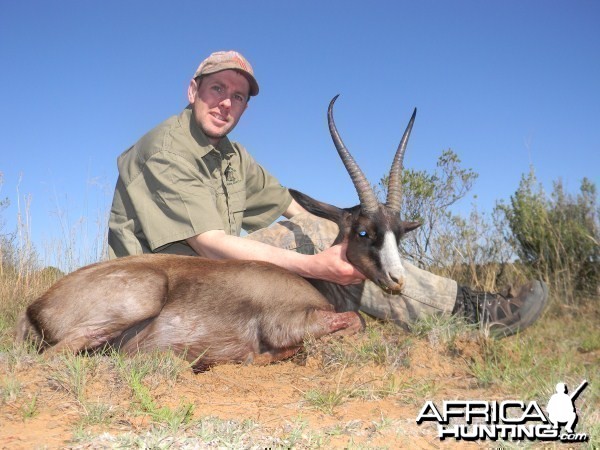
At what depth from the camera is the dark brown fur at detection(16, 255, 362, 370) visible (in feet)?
12.7

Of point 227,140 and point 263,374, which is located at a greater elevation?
point 227,140

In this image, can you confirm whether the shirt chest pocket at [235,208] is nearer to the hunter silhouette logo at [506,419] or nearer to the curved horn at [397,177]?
the curved horn at [397,177]

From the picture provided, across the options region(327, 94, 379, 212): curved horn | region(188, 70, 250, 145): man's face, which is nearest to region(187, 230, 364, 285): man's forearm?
region(327, 94, 379, 212): curved horn

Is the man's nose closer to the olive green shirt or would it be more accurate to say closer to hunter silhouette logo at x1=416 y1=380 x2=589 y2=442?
the olive green shirt

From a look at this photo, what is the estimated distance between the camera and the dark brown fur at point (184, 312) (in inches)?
152

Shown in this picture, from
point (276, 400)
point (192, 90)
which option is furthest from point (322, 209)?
point (276, 400)

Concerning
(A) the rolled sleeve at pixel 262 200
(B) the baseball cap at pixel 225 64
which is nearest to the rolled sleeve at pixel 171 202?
(B) the baseball cap at pixel 225 64

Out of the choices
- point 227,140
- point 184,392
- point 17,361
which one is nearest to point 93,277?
point 17,361

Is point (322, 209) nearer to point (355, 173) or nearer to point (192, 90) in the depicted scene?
point (355, 173)

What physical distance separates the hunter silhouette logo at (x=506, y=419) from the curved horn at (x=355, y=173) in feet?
7.31

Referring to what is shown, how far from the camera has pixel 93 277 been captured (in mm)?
4027

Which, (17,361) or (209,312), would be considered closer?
(17,361)

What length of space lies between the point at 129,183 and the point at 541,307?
13.3 feet

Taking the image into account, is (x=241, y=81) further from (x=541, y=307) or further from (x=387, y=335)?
(x=541, y=307)
